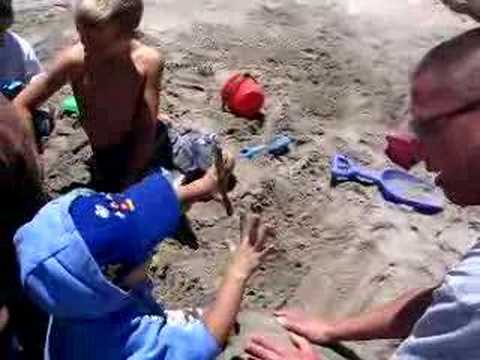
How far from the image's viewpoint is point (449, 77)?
1854mm

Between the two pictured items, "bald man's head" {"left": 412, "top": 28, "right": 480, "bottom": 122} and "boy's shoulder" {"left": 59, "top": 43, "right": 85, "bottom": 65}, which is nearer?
"bald man's head" {"left": 412, "top": 28, "right": 480, "bottom": 122}

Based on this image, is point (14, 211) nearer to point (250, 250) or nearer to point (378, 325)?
point (250, 250)

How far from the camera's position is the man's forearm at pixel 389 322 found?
2.53 m

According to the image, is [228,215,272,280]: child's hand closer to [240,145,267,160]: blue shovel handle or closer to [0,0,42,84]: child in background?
[240,145,267,160]: blue shovel handle

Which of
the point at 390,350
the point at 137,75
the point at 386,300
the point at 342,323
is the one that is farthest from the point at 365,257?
the point at 137,75

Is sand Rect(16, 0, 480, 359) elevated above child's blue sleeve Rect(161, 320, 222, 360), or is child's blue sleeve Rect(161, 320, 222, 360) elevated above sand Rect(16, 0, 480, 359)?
child's blue sleeve Rect(161, 320, 222, 360)

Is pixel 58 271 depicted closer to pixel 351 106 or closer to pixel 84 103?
pixel 84 103

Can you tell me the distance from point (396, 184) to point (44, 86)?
1388 millimetres

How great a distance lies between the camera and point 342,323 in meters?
2.60

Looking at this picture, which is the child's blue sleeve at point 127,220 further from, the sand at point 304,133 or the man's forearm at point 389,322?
the sand at point 304,133

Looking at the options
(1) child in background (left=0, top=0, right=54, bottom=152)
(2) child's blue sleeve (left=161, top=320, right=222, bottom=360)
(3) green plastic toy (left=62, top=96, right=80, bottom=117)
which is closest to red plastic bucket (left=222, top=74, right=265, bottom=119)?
(3) green plastic toy (left=62, top=96, right=80, bottom=117)

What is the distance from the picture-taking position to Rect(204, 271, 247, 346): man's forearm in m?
2.32

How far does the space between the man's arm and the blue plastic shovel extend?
4.17 ft

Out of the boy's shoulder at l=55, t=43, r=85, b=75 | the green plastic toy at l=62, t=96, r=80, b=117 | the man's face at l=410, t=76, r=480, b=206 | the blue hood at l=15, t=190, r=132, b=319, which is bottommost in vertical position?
the green plastic toy at l=62, t=96, r=80, b=117
